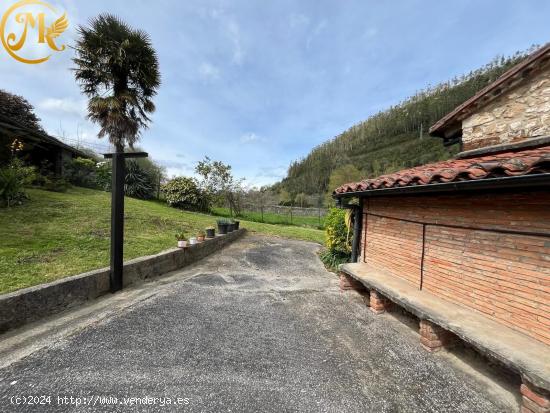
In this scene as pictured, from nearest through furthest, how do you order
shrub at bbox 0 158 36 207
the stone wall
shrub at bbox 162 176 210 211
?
the stone wall < shrub at bbox 0 158 36 207 < shrub at bbox 162 176 210 211

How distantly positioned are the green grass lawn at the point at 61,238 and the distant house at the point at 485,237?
4.95 m

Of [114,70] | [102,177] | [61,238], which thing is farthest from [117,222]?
[102,177]

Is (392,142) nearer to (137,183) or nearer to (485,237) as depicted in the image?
(137,183)

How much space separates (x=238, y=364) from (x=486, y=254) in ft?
10.1

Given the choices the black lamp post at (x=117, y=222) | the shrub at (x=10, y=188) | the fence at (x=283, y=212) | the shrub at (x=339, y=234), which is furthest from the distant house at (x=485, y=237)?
the fence at (x=283, y=212)

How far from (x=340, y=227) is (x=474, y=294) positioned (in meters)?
4.10

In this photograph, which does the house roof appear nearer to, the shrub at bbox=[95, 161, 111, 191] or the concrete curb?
the concrete curb

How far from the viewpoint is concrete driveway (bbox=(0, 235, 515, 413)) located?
2074 mm

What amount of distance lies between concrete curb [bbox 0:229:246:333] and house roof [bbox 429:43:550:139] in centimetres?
680

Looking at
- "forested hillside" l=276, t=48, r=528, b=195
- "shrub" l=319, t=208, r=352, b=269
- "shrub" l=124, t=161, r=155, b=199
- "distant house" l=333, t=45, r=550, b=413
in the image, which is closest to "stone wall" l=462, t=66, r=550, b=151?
"distant house" l=333, t=45, r=550, b=413

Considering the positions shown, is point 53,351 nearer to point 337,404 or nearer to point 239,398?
point 239,398

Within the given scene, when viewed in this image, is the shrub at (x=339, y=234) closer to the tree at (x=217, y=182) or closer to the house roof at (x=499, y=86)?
the house roof at (x=499, y=86)

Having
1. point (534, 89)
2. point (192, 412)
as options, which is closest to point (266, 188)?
point (534, 89)

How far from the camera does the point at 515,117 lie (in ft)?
13.1
